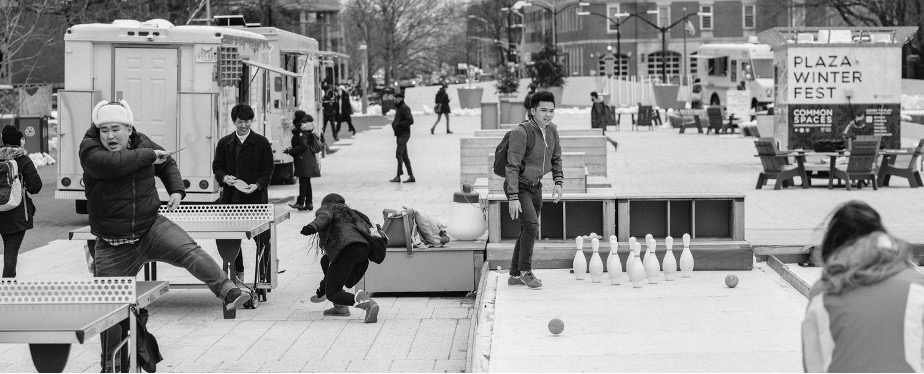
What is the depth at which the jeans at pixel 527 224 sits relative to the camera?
10062 mm

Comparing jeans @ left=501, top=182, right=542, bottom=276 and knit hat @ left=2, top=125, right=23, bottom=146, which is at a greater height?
knit hat @ left=2, top=125, right=23, bottom=146

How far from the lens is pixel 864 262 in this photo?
4180 millimetres

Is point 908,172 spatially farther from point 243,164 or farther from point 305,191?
point 243,164

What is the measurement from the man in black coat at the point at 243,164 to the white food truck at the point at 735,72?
38.8 meters

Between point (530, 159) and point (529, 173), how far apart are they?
Result: 0.11 meters

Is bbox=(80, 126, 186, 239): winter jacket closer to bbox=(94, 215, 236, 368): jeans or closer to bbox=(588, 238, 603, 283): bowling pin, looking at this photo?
bbox=(94, 215, 236, 368): jeans

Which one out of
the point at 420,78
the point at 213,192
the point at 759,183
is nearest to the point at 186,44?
the point at 213,192

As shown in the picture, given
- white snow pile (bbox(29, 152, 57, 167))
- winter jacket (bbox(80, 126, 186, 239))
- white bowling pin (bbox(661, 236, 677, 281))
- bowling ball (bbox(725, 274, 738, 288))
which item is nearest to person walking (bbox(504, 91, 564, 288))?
white bowling pin (bbox(661, 236, 677, 281))

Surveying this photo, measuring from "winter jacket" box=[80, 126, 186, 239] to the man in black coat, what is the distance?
132 inches

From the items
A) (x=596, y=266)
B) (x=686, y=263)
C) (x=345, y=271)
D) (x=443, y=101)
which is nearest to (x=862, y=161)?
(x=686, y=263)

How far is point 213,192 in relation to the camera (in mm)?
16953

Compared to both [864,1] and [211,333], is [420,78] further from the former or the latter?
[211,333]

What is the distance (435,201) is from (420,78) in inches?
3436

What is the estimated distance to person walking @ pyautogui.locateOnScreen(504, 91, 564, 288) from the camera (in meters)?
10.0
